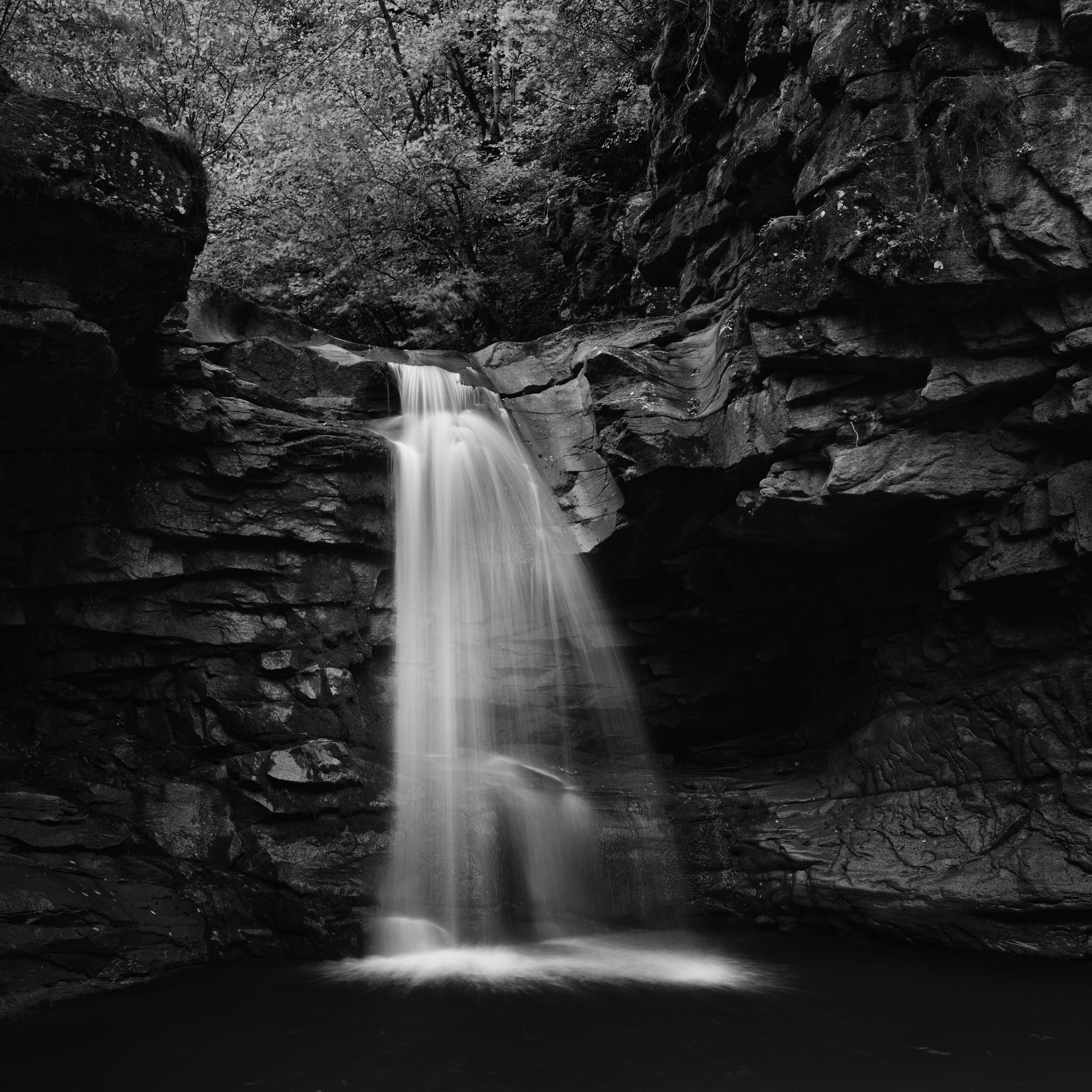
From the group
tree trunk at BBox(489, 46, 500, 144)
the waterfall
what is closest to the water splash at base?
the waterfall

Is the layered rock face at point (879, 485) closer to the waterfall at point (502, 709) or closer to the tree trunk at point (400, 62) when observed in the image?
the waterfall at point (502, 709)

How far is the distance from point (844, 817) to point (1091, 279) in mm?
6394

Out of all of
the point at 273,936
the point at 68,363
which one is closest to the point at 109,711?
the point at 273,936

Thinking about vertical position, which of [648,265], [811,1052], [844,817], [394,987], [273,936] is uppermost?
[648,265]

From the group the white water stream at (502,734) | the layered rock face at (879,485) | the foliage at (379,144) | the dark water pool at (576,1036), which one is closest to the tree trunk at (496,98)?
the foliage at (379,144)

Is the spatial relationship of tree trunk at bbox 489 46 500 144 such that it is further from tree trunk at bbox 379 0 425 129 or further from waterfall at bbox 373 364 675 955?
waterfall at bbox 373 364 675 955

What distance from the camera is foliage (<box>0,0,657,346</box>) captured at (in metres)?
18.6

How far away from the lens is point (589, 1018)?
7715 mm

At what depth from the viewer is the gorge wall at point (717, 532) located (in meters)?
8.94

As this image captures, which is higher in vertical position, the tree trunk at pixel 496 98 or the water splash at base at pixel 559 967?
the tree trunk at pixel 496 98

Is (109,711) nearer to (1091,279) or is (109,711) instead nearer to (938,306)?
(938,306)

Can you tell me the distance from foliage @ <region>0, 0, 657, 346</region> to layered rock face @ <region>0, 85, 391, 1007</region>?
7.47 metres

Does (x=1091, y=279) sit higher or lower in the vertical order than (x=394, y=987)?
higher

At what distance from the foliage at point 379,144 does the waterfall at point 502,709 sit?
7.02 meters
